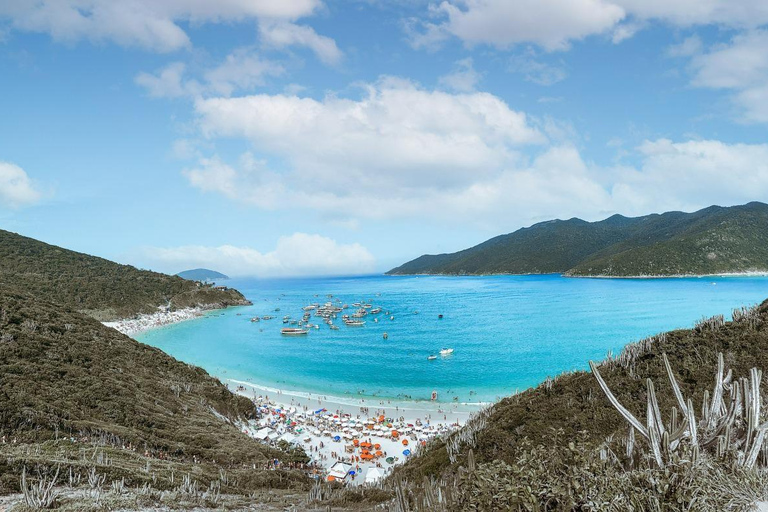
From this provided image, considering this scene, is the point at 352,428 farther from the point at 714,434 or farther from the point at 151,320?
the point at 151,320

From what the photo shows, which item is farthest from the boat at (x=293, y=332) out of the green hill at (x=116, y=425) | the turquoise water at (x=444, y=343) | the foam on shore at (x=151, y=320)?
the green hill at (x=116, y=425)

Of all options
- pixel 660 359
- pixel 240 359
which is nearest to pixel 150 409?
pixel 660 359

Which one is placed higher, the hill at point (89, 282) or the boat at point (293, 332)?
the hill at point (89, 282)

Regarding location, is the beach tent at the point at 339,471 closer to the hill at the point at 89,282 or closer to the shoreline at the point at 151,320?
the shoreline at the point at 151,320

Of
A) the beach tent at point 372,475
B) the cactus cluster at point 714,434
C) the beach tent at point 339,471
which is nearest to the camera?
the cactus cluster at point 714,434

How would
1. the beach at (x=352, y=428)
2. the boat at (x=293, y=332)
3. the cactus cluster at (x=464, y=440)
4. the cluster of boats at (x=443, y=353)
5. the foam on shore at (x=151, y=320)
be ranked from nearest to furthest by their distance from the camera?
the cactus cluster at (x=464, y=440)
the beach at (x=352, y=428)
the cluster of boats at (x=443, y=353)
the foam on shore at (x=151, y=320)
the boat at (x=293, y=332)

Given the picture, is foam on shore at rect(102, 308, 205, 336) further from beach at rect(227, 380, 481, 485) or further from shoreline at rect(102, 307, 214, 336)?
beach at rect(227, 380, 481, 485)

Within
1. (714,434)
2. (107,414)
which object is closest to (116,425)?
(107,414)
